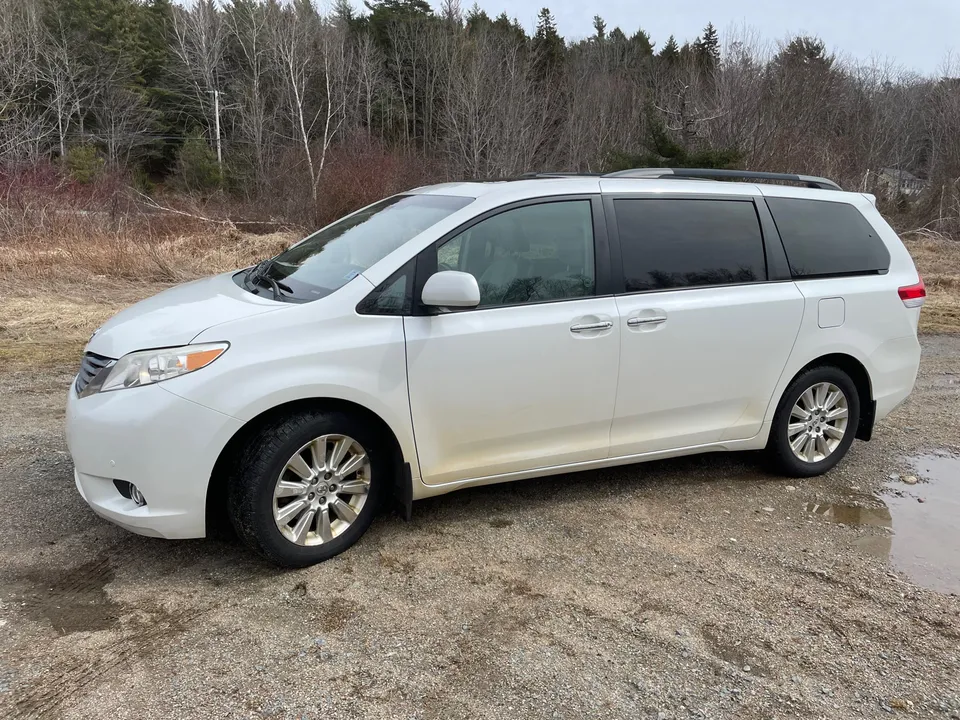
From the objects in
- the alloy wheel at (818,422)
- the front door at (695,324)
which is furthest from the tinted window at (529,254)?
the alloy wheel at (818,422)

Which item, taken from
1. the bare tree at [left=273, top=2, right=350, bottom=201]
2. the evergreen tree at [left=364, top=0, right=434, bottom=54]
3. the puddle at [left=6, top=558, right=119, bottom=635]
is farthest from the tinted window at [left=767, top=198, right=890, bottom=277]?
the evergreen tree at [left=364, top=0, right=434, bottom=54]

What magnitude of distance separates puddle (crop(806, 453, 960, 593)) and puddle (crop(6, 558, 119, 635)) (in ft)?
12.1

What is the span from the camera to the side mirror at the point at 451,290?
3.37 meters

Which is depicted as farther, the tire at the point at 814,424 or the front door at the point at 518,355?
the tire at the point at 814,424

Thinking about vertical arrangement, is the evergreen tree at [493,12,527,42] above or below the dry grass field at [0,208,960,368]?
above

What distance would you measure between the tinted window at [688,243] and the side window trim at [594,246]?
0.37ft

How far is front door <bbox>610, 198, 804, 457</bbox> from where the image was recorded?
3.98 m

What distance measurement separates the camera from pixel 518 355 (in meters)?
3.64

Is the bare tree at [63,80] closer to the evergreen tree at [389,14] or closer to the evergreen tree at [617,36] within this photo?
the evergreen tree at [389,14]

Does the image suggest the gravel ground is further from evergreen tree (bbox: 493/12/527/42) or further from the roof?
evergreen tree (bbox: 493/12/527/42)

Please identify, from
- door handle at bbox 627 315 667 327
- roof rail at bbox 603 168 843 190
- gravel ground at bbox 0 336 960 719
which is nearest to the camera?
gravel ground at bbox 0 336 960 719

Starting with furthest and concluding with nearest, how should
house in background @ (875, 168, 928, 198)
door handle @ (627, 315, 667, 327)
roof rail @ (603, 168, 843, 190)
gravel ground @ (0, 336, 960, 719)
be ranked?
1. house in background @ (875, 168, 928, 198)
2. roof rail @ (603, 168, 843, 190)
3. door handle @ (627, 315, 667, 327)
4. gravel ground @ (0, 336, 960, 719)

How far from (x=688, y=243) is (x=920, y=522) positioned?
2065mm

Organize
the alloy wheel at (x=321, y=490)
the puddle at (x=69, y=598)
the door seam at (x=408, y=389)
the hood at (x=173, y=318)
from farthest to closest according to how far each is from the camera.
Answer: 1. the door seam at (x=408, y=389)
2. the alloy wheel at (x=321, y=490)
3. the hood at (x=173, y=318)
4. the puddle at (x=69, y=598)
